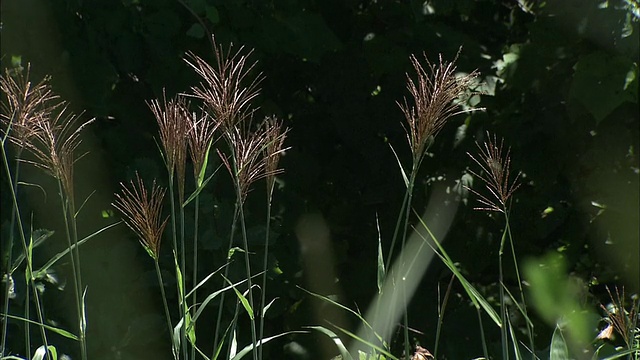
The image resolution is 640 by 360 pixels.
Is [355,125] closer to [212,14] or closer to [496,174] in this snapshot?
[212,14]

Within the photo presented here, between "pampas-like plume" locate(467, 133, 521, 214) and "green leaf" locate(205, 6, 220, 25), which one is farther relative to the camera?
"green leaf" locate(205, 6, 220, 25)

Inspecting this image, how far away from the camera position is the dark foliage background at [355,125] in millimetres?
2525

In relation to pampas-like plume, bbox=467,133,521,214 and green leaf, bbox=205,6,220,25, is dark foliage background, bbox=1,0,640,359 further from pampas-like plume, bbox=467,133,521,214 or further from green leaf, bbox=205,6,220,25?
pampas-like plume, bbox=467,133,521,214

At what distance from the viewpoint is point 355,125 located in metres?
2.74

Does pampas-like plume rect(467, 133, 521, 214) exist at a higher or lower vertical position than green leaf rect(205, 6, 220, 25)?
lower

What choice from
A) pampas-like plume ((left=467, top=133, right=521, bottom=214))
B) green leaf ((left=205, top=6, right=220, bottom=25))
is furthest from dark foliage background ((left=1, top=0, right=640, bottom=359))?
pampas-like plume ((left=467, top=133, right=521, bottom=214))

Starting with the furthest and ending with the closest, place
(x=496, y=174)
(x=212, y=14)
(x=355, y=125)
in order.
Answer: (x=355, y=125) → (x=212, y=14) → (x=496, y=174)

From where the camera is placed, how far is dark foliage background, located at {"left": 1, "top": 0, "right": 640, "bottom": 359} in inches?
99.4

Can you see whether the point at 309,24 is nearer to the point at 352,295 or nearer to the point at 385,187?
the point at 385,187

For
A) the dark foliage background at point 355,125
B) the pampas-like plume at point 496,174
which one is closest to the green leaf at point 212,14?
the dark foliage background at point 355,125

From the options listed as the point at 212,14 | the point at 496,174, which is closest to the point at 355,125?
the point at 212,14

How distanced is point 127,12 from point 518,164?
122cm

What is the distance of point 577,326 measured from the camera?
63.8 inches

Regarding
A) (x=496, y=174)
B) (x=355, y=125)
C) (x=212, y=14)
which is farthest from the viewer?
(x=355, y=125)
